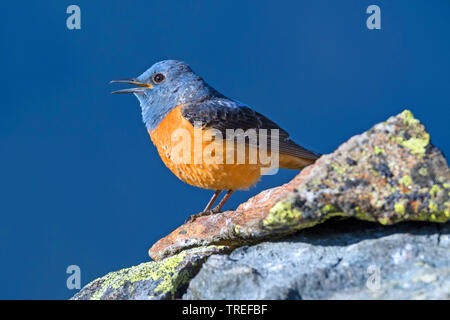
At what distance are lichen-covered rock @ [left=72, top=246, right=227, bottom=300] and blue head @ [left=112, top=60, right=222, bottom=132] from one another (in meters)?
2.57

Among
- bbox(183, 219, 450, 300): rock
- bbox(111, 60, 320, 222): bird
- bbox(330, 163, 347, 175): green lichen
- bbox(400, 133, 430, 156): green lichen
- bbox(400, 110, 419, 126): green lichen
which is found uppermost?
bbox(111, 60, 320, 222): bird

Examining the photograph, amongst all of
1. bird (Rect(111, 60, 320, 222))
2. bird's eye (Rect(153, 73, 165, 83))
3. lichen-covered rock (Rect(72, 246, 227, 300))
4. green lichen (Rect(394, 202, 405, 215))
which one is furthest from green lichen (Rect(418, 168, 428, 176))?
bird's eye (Rect(153, 73, 165, 83))

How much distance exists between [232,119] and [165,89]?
1.18 metres

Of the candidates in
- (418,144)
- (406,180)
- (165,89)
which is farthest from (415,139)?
(165,89)

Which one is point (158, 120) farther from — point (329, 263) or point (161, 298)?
point (329, 263)

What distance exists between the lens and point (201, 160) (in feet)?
18.5

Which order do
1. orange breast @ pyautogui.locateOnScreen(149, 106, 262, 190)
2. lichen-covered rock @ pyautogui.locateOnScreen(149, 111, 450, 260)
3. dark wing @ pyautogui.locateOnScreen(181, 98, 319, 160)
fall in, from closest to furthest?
lichen-covered rock @ pyautogui.locateOnScreen(149, 111, 450, 260), orange breast @ pyautogui.locateOnScreen(149, 106, 262, 190), dark wing @ pyautogui.locateOnScreen(181, 98, 319, 160)

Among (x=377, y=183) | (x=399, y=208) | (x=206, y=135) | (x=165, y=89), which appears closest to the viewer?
(x=399, y=208)

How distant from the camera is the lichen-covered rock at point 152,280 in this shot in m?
3.61

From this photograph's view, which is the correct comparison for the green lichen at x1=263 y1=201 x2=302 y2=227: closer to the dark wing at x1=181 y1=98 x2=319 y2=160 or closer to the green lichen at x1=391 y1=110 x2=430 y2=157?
the green lichen at x1=391 y1=110 x2=430 y2=157

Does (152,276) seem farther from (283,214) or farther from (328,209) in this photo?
(328,209)

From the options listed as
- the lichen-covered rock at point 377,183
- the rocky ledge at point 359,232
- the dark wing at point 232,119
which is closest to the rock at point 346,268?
the rocky ledge at point 359,232

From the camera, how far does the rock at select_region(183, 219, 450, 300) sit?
2.88m
